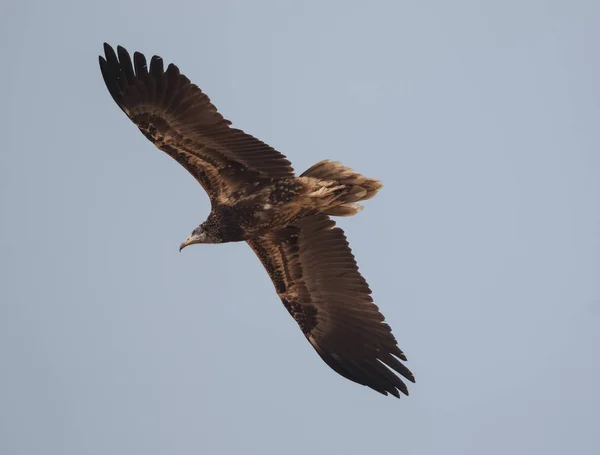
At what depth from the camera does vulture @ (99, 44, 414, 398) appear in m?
14.4

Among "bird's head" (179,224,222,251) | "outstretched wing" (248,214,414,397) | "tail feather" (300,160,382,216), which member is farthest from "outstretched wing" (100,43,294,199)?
"outstretched wing" (248,214,414,397)

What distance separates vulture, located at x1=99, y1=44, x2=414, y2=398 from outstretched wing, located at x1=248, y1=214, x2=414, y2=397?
0.01m

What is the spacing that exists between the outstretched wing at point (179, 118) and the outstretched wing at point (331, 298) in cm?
150

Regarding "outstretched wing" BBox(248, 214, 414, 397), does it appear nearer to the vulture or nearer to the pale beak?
the vulture

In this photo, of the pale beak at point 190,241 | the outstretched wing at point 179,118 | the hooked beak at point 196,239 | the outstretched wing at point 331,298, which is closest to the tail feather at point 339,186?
the outstretched wing at point 179,118

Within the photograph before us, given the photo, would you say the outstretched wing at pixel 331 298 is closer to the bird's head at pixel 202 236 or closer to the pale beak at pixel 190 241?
the bird's head at pixel 202 236

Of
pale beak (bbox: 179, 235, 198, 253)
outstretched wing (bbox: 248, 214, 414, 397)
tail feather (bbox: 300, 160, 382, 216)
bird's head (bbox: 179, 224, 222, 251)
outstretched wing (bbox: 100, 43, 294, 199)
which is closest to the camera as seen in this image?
outstretched wing (bbox: 100, 43, 294, 199)

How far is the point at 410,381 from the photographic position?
15.5 metres

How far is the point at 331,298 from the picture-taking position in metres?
16.2

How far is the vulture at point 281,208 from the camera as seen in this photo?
14367 mm

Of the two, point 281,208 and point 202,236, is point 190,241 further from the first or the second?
point 281,208

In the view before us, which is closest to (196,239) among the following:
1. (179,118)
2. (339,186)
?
(179,118)

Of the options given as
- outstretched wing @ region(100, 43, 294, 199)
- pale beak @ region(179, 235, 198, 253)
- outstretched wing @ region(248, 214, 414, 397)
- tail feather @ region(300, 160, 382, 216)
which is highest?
outstretched wing @ region(100, 43, 294, 199)

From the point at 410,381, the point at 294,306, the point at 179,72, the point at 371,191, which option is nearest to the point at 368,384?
the point at 410,381
